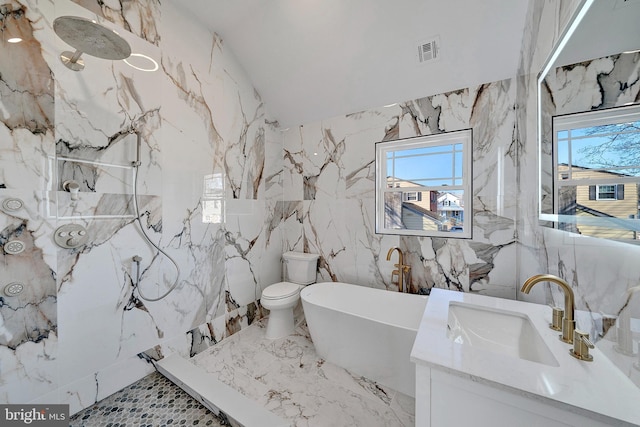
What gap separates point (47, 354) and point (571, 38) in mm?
3146

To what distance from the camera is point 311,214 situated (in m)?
2.87

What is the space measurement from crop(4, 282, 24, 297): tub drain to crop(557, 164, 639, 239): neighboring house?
103 inches

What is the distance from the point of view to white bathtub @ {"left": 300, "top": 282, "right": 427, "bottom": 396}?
164 centimetres

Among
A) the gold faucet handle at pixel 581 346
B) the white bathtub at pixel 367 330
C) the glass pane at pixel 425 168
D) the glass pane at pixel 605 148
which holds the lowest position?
the white bathtub at pixel 367 330

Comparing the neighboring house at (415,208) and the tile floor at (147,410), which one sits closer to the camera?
the tile floor at (147,410)

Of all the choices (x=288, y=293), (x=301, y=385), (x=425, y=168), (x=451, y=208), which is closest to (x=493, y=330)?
(x=451, y=208)

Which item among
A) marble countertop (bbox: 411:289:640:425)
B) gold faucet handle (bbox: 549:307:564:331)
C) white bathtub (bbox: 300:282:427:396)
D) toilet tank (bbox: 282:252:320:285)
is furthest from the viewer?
toilet tank (bbox: 282:252:320:285)

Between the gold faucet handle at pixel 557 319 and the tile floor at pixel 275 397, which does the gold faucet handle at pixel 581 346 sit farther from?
the tile floor at pixel 275 397

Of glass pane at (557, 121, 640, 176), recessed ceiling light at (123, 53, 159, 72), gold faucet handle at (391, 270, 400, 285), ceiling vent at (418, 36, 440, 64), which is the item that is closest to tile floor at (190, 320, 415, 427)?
gold faucet handle at (391, 270, 400, 285)

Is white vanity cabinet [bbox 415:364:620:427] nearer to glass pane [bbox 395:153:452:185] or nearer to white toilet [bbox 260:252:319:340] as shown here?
white toilet [bbox 260:252:319:340]

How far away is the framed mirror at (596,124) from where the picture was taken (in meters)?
0.70

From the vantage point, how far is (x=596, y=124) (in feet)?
2.85

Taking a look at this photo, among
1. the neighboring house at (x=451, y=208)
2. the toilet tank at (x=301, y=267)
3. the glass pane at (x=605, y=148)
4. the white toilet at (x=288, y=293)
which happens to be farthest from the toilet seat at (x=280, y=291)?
the glass pane at (x=605, y=148)

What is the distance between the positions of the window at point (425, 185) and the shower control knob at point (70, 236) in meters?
2.33
